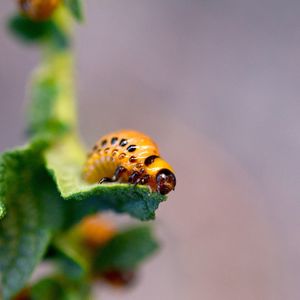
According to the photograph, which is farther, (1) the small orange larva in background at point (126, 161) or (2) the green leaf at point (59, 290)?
(2) the green leaf at point (59, 290)

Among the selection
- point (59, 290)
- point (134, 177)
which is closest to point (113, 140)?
point (134, 177)

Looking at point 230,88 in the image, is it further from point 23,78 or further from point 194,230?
point 23,78

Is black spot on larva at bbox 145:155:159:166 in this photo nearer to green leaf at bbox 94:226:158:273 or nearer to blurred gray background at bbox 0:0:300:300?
green leaf at bbox 94:226:158:273

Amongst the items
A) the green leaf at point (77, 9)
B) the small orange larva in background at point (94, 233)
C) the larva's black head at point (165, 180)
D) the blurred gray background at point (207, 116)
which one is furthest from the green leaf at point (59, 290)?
the blurred gray background at point (207, 116)

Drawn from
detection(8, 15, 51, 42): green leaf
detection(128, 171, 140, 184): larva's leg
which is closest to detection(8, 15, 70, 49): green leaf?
detection(8, 15, 51, 42): green leaf

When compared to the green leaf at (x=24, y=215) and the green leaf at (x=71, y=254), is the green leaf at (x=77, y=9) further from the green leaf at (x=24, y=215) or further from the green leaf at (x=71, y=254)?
the green leaf at (x=71, y=254)

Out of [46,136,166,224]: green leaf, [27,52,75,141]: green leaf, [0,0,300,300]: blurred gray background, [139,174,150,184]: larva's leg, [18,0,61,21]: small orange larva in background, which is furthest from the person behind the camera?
[0,0,300,300]: blurred gray background

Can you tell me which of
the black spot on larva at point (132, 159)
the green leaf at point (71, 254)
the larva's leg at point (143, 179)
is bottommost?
the green leaf at point (71, 254)
